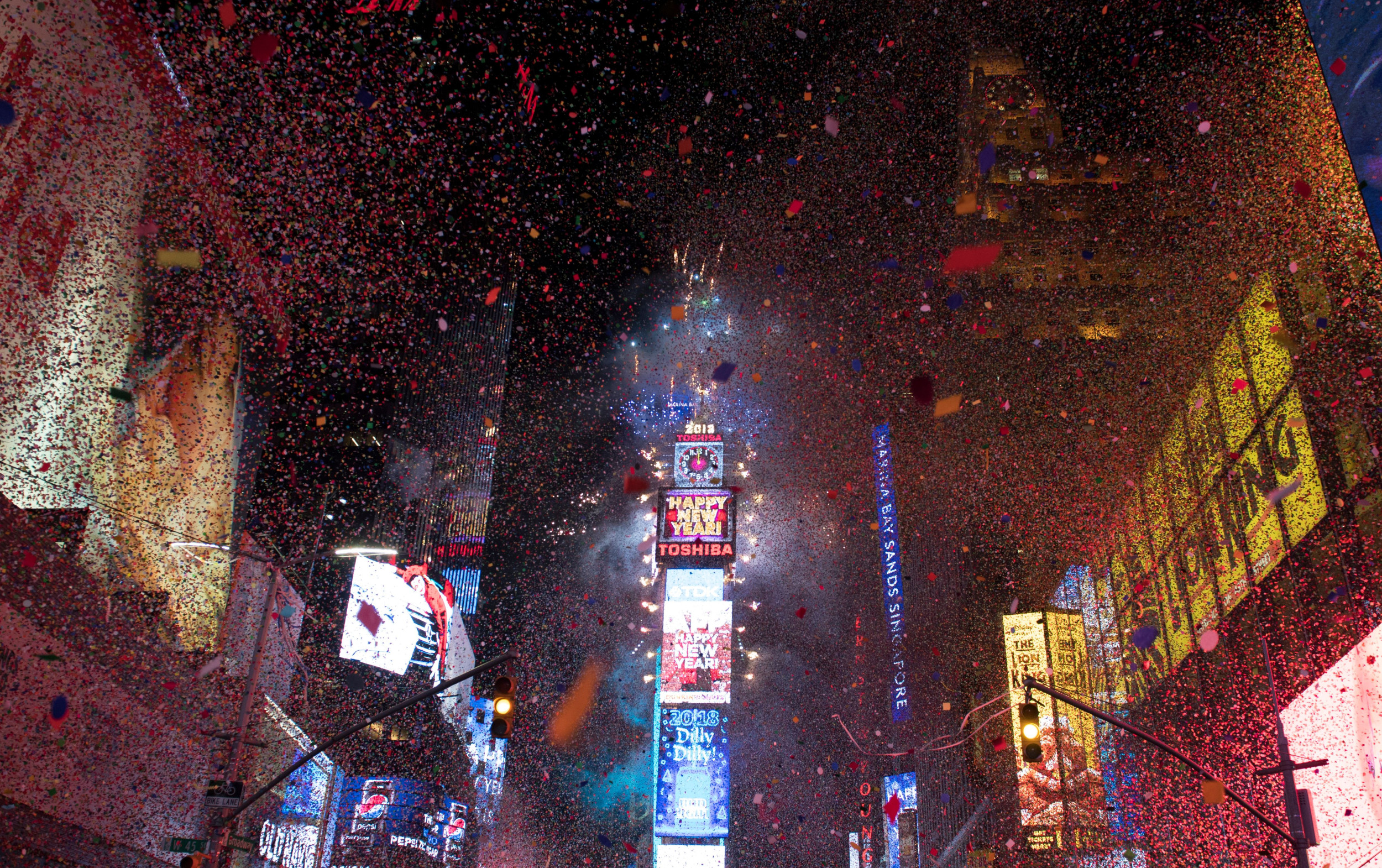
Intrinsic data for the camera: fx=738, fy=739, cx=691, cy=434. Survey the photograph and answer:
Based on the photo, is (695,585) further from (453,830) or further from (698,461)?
(453,830)

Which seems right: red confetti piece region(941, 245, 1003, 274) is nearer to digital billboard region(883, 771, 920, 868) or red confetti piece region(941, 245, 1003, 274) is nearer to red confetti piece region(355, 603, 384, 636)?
digital billboard region(883, 771, 920, 868)

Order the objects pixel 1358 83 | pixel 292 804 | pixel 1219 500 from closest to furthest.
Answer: pixel 1358 83 → pixel 1219 500 → pixel 292 804

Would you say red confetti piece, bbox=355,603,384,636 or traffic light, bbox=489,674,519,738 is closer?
traffic light, bbox=489,674,519,738

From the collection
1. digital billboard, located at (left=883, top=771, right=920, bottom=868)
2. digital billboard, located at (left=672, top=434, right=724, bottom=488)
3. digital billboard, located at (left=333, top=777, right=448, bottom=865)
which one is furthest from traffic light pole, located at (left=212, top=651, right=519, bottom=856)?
digital billboard, located at (left=672, top=434, right=724, bottom=488)

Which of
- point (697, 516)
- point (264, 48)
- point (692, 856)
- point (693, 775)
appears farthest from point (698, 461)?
point (264, 48)

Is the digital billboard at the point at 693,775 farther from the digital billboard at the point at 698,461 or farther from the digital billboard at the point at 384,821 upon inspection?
the digital billboard at the point at 698,461

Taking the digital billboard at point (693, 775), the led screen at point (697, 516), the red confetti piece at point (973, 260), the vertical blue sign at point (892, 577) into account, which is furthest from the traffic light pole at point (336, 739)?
the red confetti piece at point (973, 260)
